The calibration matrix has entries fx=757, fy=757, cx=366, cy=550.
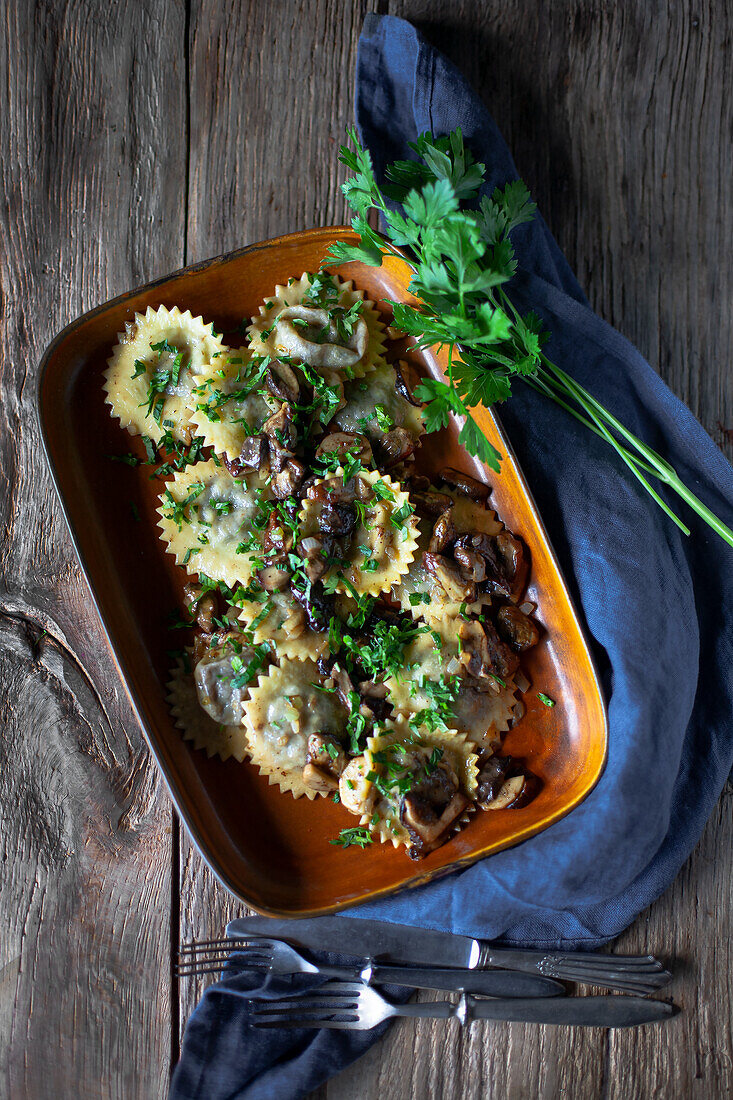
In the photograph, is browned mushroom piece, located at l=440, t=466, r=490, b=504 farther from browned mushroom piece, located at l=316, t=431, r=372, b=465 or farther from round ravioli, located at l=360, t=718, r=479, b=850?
round ravioli, located at l=360, t=718, r=479, b=850

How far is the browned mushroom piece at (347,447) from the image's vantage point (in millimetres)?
3926

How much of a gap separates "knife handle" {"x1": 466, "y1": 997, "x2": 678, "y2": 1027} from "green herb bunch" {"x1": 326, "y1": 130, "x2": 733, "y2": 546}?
262 cm

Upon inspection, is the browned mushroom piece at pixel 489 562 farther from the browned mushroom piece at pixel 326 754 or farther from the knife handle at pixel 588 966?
the knife handle at pixel 588 966

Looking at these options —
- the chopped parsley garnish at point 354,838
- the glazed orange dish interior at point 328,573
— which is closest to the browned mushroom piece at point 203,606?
the glazed orange dish interior at point 328,573

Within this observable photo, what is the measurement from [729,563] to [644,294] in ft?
5.49

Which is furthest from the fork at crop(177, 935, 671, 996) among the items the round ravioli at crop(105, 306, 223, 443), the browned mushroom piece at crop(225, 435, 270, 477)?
the round ravioli at crop(105, 306, 223, 443)

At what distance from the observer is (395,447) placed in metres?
3.98

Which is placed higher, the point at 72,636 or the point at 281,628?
the point at 281,628

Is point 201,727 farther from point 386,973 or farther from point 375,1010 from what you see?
point 375,1010

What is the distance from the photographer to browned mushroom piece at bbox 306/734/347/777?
3898 millimetres

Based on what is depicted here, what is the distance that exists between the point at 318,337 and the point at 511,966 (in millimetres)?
3524

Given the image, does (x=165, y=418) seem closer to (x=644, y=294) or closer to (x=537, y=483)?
(x=537, y=483)

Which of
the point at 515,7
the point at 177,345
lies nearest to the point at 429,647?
the point at 177,345

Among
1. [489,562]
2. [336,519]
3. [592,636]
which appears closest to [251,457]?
[336,519]
